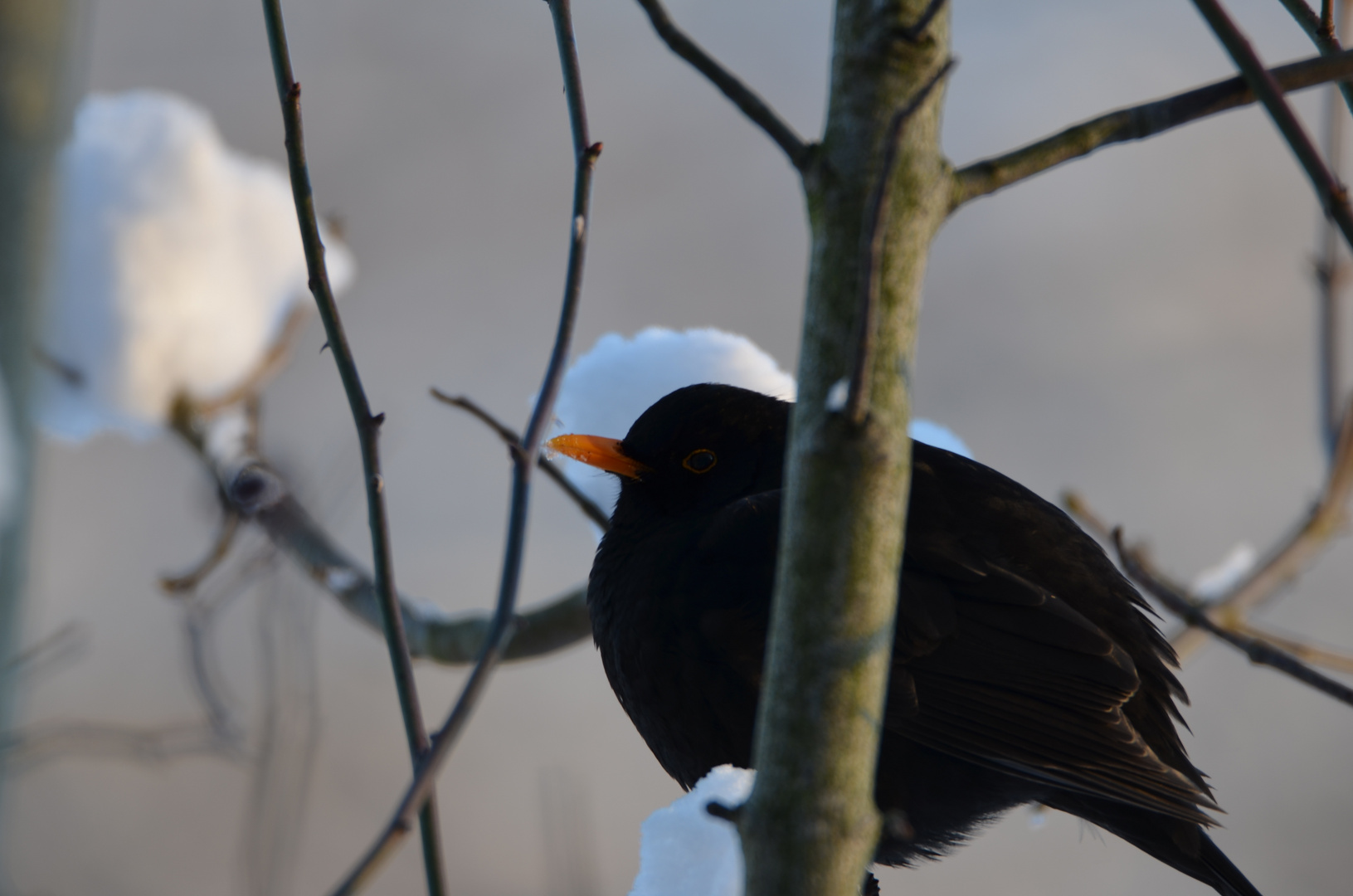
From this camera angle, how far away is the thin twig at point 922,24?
682mm

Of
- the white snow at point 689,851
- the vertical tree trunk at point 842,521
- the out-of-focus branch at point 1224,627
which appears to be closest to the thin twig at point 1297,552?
the out-of-focus branch at point 1224,627

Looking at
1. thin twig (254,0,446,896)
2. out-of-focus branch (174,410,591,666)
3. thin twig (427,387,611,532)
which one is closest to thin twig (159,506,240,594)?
out-of-focus branch (174,410,591,666)

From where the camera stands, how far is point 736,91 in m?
0.74

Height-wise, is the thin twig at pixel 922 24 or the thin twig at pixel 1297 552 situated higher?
the thin twig at pixel 1297 552

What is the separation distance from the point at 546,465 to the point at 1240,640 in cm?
103

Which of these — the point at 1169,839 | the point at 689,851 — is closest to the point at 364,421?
the point at 689,851

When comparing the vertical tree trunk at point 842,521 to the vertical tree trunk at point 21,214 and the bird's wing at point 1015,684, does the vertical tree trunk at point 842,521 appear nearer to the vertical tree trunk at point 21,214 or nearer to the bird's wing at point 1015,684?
the bird's wing at point 1015,684

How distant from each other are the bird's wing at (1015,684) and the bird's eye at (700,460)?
1.53 feet

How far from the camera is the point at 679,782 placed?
4.95 ft

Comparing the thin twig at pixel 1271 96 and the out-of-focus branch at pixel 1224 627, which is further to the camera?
the out-of-focus branch at pixel 1224 627

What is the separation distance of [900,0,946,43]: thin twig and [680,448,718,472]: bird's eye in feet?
3.51

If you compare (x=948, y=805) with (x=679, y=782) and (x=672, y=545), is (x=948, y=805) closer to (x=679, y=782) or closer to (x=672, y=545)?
(x=679, y=782)

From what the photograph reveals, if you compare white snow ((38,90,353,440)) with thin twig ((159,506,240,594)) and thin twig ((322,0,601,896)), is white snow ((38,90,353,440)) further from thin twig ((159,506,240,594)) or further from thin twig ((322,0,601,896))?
thin twig ((322,0,601,896))

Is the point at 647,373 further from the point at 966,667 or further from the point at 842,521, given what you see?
the point at 842,521
